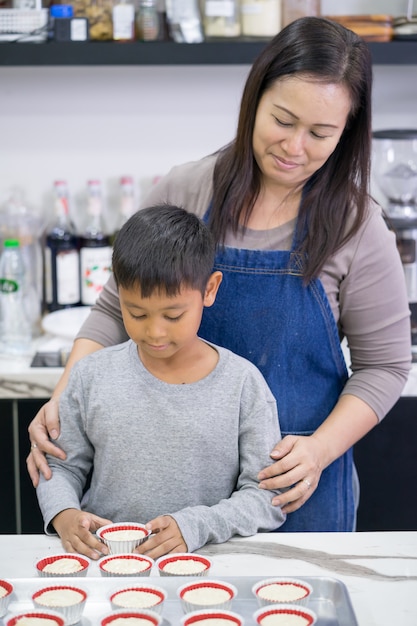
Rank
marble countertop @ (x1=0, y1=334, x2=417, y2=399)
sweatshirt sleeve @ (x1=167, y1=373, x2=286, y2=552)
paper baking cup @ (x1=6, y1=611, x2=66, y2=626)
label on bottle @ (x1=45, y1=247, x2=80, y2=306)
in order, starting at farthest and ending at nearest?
label on bottle @ (x1=45, y1=247, x2=80, y2=306) → marble countertop @ (x1=0, y1=334, x2=417, y2=399) → sweatshirt sleeve @ (x1=167, y1=373, x2=286, y2=552) → paper baking cup @ (x1=6, y1=611, x2=66, y2=626)

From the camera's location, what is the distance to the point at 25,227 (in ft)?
8.27

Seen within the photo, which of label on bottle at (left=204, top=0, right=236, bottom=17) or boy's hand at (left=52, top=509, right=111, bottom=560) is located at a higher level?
label on bottle at (left=204, top=0, right=236, bottom=17)

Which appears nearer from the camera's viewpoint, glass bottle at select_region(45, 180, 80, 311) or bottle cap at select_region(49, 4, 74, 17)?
bottle cap at select_region(49, 4, 74, 17)

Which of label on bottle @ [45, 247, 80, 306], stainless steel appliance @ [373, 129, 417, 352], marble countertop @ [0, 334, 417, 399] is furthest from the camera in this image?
label on bottle @ [45, 247, 80, 306]

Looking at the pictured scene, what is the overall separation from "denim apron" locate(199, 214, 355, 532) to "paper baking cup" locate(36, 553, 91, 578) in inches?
19.9

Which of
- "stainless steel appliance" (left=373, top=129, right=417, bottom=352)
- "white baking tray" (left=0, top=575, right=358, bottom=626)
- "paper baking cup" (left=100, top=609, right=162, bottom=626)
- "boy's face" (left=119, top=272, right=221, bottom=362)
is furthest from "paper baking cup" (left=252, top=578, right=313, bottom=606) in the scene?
"stainless steel appliance" (left=373, top=129, right=417, bottom=352)

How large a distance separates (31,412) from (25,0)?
1.00 metres

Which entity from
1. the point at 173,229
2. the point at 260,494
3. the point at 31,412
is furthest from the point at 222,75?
the point at 260,494

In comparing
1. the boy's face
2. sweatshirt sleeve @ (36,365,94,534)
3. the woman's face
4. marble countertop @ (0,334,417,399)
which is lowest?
marble countertop @ (0,334,417,399)

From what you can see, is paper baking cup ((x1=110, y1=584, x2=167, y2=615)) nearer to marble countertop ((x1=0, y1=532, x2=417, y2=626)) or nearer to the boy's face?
marble countertop ((x1=0, y1=532, x2=417, y2=626))

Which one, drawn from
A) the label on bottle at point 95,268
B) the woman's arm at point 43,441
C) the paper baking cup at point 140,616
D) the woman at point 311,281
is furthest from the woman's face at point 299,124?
the label on bottle at point 95,268

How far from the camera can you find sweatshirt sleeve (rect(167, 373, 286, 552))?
4.09 feet

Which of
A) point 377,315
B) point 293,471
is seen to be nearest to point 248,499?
Answer: point 293,471

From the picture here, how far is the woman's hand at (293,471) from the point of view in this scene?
1354 mm
